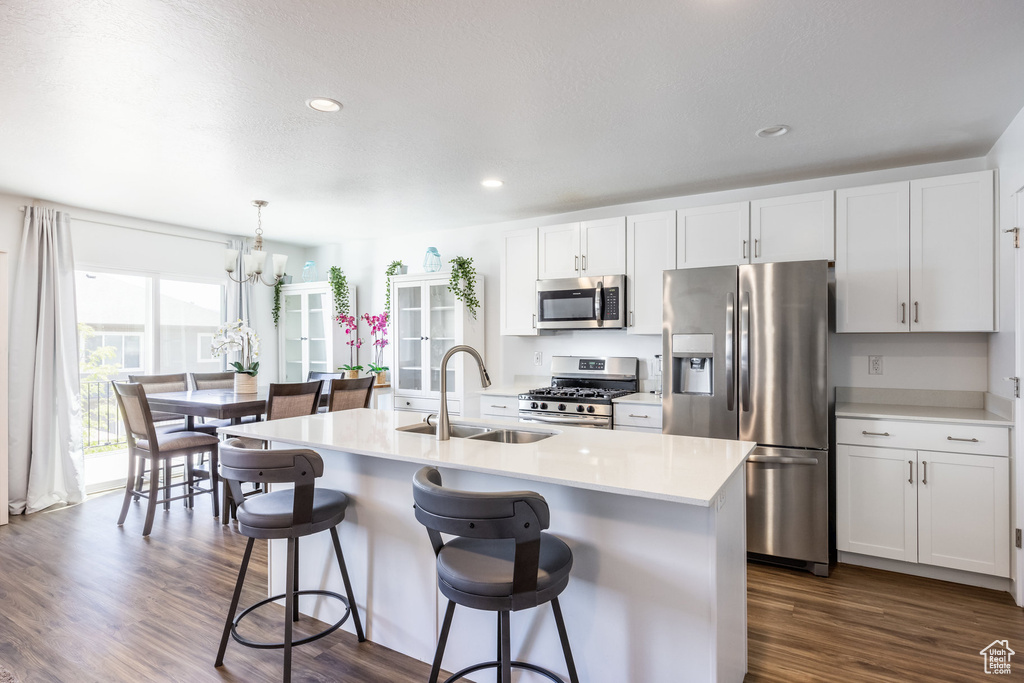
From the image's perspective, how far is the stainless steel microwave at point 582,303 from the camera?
4.07 m

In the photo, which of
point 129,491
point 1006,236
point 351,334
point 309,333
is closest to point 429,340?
point 351,334

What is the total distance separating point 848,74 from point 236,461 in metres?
2.89

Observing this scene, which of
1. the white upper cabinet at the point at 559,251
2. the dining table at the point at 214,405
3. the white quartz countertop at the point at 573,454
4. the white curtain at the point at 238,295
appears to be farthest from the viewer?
the white curtain at the point at 238,295

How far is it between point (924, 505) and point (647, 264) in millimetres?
2178

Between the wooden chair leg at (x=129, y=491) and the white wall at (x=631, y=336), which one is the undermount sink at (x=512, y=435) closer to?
the white wall at (x=631, y=336)

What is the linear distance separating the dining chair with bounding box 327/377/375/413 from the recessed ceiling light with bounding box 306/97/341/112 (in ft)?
6.33

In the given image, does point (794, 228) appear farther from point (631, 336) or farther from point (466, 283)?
point (466, 283)

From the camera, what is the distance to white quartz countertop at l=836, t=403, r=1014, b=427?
9.31 ft

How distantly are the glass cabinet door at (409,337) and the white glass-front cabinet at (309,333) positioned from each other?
0.87 meters

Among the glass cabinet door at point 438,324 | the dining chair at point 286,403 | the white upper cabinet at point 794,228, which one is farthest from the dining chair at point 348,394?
the white upper cabinet at point 794,228

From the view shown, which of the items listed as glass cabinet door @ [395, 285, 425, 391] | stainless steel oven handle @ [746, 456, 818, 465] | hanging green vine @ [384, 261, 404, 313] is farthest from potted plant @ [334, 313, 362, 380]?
stainless steel oven handle @ [746, 456, 818, 465]

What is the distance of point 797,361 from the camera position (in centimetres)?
310

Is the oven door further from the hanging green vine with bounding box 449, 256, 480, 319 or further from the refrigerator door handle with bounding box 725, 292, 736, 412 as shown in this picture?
the hanging green vine with bounding box 449, 256, 480, 319

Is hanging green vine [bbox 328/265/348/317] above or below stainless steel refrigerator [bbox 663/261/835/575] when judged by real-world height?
above
